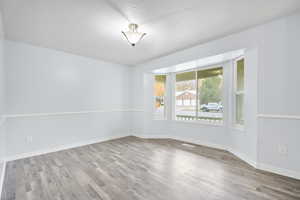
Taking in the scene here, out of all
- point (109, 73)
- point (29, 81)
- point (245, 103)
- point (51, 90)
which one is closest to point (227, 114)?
point (245, 103)

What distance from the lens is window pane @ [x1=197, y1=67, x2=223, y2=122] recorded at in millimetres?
3841

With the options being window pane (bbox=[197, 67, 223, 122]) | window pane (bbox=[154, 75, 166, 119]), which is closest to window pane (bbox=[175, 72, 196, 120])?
window pane (bbox=[197, 67, 223, 122])

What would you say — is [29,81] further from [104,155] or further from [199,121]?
[199,121]

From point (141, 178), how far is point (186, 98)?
2.98 m

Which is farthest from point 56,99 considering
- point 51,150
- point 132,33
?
point 132,33

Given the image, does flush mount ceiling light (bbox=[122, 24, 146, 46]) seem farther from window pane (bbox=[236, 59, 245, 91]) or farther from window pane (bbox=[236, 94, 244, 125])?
window pane (bbox=[236, 94, 244, 125])

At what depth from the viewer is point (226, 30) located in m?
2.71

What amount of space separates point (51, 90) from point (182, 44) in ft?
11.2

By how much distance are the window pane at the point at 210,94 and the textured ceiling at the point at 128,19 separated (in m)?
1.17

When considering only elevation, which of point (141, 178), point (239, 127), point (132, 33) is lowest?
A: point (141, 178)

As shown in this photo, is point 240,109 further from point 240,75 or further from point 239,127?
point 240,75

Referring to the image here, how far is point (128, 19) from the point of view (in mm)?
Answer: 2312

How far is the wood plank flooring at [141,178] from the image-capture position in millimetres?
1837

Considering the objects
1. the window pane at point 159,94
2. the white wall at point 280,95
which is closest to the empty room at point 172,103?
the white wall at point 280,95
